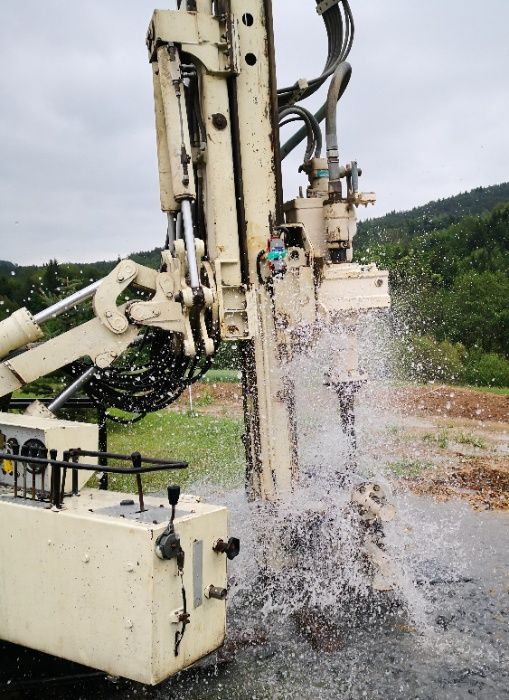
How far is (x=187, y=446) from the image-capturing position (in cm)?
1123

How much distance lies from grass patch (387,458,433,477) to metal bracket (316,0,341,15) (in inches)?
203

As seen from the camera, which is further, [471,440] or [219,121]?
[471,440]

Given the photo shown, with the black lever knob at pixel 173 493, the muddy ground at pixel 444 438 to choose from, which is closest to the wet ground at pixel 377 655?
the black lever knob at pixel 173 493

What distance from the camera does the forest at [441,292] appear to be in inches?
781

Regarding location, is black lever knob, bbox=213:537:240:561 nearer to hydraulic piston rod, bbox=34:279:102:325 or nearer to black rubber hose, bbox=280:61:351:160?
hydraulic piston rod, bbox=34:279:102:325

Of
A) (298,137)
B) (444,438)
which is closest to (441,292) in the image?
(444,438)

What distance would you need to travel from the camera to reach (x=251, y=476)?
5.43 m

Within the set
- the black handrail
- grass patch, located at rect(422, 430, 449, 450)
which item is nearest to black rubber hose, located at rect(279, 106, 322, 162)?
the black handrail

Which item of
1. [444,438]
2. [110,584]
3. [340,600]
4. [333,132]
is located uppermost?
[333,132]

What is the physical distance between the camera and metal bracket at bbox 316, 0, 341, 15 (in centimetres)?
575

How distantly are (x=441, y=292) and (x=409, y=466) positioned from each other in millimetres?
22101

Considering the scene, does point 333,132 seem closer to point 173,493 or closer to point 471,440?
point 173,493

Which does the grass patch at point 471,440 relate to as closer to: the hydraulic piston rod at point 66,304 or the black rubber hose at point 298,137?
the black rubber hose at point 298,137

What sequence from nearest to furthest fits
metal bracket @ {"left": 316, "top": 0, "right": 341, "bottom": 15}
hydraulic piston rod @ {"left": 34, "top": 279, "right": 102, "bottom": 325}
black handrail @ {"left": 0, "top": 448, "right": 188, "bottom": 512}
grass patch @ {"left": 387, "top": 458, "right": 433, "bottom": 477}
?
black handrail @ {"left": 0, "top": 448, "right": 188, "bottom": 512} < hydraulic piston rod @ {"left": 34, "top": 279, "right": 102, "bottom": 325} < metal bracket @ {"left": 316, "top": 0, "right": 341, "bottom": 15} < grass patch @ {"left": 387, "top": 458, "right": 433, "bottom": 477}
